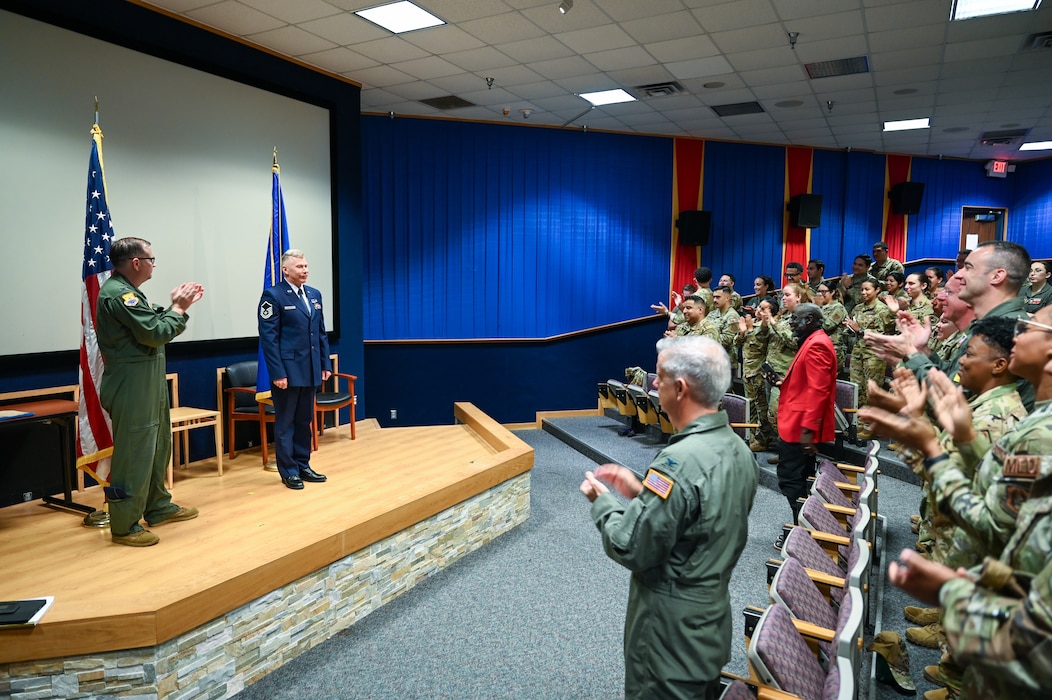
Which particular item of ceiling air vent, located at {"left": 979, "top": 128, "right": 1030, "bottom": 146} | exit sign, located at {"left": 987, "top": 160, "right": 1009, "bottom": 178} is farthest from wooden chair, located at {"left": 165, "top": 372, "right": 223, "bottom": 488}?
exit sign, located at {"left": 987, "top": 160, "right": 1009, "bottom": 178}

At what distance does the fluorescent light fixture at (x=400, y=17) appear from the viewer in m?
4.80

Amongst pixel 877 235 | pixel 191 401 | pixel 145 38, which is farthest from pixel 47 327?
pixel 877 235

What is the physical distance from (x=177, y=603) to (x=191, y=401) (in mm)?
2894

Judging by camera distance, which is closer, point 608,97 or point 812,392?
point 812,392

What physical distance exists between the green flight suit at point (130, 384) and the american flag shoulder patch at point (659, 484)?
2.56 metres

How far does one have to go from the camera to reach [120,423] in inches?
127

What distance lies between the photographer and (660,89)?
691 cm

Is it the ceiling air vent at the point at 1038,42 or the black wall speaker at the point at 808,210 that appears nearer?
the ceiling air vent at the point at 1038,42

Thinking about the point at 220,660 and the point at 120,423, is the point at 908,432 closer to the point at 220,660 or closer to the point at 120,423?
the point at 220,660

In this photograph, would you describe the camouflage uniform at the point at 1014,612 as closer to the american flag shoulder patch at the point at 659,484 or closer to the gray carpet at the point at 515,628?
the american flag shoulder patch at the point at 659,484

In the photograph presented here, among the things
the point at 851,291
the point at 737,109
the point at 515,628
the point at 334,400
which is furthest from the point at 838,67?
the point at 515,628

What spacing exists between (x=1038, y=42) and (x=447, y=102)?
539 cm

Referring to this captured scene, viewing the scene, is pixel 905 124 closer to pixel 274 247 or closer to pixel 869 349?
pixel 869 349

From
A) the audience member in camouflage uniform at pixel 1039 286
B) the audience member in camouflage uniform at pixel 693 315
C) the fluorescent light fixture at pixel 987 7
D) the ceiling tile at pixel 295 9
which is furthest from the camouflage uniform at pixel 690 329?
the ceiling tile at pixel 295 9
